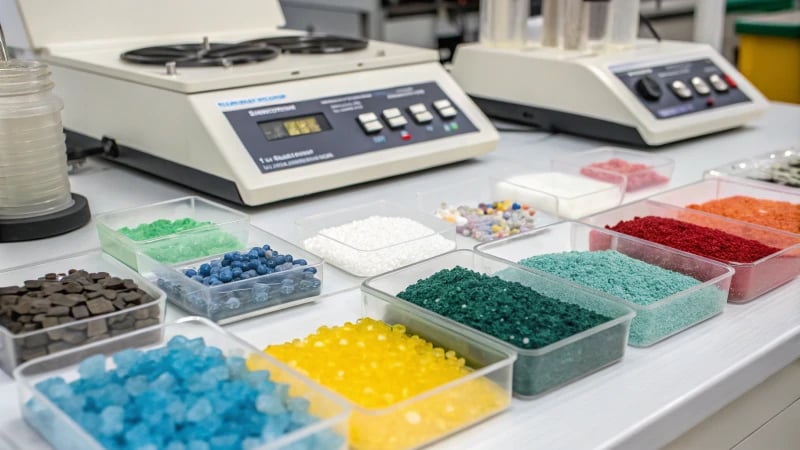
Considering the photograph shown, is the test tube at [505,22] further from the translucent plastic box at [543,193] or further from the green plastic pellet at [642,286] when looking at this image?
the green plastic pellet at [642,286]

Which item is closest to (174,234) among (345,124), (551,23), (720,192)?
(345,124)

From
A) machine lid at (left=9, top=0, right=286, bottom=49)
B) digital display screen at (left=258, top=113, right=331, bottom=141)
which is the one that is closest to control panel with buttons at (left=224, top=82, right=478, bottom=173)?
digital display screen at (left=258, top=113, right=331, bottom=141)

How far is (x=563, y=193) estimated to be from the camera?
1.39 meters

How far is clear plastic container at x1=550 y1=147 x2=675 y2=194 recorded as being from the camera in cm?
148

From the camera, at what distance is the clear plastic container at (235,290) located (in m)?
0.96

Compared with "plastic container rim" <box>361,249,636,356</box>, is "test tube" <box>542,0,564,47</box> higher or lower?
higher

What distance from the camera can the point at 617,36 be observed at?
192 cm

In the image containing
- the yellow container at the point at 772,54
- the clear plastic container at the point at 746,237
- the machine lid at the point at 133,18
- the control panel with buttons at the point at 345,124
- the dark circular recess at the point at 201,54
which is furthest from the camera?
the yellow container at the point at 772,54

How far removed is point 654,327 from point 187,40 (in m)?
1.22

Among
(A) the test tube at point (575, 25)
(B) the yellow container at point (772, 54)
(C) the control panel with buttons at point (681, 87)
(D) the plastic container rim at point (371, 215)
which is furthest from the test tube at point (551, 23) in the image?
(B) the yellow container at point (772, 54)

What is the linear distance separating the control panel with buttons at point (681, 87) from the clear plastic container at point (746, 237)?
492 millimetres

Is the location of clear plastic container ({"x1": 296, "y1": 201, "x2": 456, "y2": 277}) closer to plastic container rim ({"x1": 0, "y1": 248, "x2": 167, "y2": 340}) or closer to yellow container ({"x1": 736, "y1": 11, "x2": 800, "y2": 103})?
plastic container rim ({"x1": 0, "y1": 248, "x2": 167, "y2": 340})

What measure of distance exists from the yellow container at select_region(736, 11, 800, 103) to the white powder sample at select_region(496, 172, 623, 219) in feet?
9.32

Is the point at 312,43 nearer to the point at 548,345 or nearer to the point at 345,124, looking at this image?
the point at 345,124
